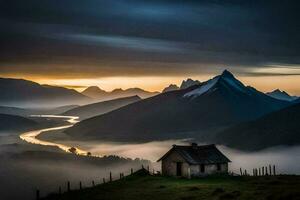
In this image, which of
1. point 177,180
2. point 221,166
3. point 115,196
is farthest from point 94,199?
point 221,166

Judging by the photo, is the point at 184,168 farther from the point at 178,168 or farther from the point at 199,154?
the point at 199,154

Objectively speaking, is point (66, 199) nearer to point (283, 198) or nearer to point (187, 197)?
point (187, 197)

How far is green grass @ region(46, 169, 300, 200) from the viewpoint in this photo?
223 ft

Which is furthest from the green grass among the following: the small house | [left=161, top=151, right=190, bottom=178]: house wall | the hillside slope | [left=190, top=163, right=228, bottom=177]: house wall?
[left=161, top=151, right=190, bottom=178]: house wall

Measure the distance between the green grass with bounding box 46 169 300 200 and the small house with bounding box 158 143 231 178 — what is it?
475 centimetres

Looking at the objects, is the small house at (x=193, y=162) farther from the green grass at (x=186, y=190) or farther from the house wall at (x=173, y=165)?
the green grass at (x=186, y=190)

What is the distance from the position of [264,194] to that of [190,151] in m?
38.7

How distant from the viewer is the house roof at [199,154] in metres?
102

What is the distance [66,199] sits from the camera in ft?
264

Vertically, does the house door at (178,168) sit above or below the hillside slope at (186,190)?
above

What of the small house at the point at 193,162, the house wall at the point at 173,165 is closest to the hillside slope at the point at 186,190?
the small house at the point at 193,162

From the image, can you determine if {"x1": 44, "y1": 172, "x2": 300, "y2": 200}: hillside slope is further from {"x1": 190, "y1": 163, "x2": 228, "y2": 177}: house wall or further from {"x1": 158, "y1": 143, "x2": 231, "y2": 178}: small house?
{"x1": 158, "y1": 143, "x2": 231, "y2": 178}: small house

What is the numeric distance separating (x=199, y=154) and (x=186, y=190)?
28.3m

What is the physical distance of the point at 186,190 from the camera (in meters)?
77.1
